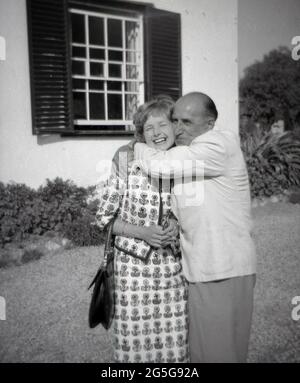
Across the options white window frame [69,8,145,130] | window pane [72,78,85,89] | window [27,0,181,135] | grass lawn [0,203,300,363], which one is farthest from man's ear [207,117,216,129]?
window pane [72,78,85,89]

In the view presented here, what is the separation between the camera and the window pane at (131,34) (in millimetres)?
6703

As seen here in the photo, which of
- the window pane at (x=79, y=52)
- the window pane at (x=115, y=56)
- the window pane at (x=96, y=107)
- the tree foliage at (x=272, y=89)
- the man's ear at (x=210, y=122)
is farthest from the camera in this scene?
the tree foliage at (x=272, y=89)

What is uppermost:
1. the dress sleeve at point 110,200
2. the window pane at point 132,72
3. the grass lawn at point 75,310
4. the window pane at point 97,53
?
the window pane at point 97,53

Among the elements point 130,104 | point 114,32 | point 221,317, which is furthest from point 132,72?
point 221,317

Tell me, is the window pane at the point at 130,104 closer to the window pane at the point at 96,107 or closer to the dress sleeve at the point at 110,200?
the window pane at the point at 96,107

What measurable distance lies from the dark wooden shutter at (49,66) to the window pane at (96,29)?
108cm

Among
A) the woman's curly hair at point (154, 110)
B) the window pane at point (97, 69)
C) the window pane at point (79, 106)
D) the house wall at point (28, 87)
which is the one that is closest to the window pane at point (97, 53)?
the window pane at point (97, 69)

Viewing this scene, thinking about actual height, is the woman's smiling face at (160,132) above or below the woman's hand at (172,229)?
above

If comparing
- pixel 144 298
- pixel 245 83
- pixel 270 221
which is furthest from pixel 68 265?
pixel 245 83

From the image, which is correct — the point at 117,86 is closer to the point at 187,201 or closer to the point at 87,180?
the point at 87,180

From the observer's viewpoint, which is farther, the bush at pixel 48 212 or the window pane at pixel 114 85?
the window pane at pixel 114 85

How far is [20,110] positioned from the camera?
553 centimetres

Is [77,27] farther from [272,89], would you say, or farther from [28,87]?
[272,89]

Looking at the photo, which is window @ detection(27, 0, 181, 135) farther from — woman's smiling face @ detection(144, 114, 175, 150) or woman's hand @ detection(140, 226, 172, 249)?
woman's hand @ detection(140, 226, 172, 249)
